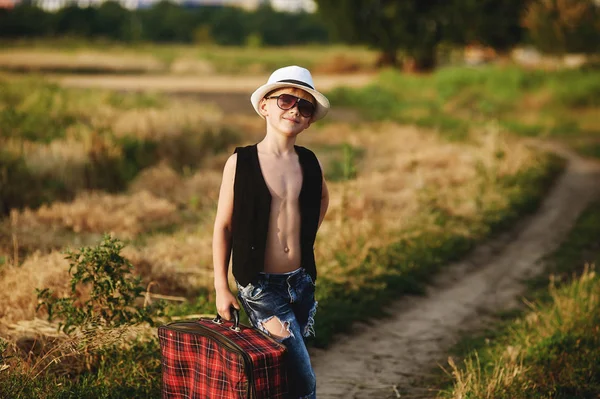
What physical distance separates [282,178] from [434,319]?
4.22 m

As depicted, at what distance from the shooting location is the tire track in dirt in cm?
627

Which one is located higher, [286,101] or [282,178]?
[286,101]

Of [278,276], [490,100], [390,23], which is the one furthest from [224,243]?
[390,23]

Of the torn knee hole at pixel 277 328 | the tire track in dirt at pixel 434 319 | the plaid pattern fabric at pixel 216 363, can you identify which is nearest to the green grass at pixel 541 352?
the tire track in dirt at pixel 434 319

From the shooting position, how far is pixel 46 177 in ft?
39.9

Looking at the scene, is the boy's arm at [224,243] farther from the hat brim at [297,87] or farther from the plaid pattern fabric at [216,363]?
the hat brim at [297,87]

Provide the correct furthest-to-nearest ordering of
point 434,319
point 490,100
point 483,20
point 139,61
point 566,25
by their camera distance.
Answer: point 139,61 < point 483,20 < point 566,25 < point 490,100 < point 434,319

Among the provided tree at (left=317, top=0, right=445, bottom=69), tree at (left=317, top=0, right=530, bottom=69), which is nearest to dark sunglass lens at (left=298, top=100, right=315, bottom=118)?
tree at (left=317, top=0, right=530, bottom=69)

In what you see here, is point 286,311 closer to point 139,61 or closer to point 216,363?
point 216,363

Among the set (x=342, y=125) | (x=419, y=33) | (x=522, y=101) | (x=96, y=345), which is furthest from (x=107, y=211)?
(x=419, y=33)

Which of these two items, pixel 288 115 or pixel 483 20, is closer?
pixel 288 115

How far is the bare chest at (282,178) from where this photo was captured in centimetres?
413

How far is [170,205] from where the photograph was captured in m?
11.6

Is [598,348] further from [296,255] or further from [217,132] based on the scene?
[217,132]
